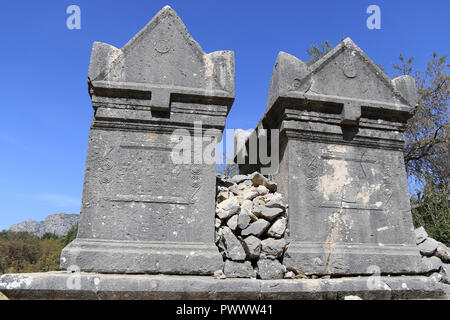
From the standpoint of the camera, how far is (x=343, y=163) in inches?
125

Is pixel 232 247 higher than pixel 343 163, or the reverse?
pixel 343 163

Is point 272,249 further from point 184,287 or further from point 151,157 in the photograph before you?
point 151,157

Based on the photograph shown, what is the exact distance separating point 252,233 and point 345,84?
1.68 metres

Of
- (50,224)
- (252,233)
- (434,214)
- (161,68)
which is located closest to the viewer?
(252,233)

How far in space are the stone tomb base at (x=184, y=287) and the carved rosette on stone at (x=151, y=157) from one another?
0.16 metres

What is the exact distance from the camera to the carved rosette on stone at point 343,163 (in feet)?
9.61

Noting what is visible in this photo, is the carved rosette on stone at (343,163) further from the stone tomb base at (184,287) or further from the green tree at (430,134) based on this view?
the green tree at (430,134)

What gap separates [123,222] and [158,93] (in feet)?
3.62

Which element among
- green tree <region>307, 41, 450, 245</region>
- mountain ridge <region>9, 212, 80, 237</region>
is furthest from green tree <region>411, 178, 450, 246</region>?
mountain ridge <region>9, 212, 80, 237</region>

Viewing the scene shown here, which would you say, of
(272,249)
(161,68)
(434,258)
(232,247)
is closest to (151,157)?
(161,68)

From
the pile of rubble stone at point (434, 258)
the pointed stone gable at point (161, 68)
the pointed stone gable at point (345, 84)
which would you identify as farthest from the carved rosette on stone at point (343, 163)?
the pointed stone gable at point (161, 68)

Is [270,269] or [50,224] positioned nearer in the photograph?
[270,269]
